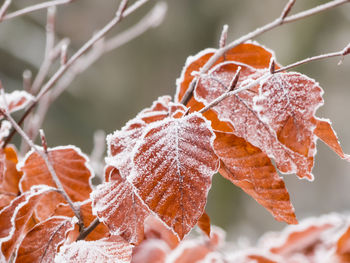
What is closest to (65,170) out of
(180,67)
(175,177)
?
(175,177)

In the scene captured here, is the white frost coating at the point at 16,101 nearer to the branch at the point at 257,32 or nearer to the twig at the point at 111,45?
the branch at the point at 257,32

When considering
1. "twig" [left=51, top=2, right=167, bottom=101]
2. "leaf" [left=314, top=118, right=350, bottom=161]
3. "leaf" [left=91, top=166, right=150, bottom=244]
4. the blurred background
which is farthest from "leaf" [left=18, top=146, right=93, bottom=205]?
the blurred background

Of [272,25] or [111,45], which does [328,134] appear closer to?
[272,25]

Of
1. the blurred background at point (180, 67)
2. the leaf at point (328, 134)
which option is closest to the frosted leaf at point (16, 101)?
the leaf at point (328, 134)

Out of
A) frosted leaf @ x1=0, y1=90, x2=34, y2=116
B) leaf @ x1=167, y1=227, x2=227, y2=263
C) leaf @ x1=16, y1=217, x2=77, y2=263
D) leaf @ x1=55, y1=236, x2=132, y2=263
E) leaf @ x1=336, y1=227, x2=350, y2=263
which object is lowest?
leaf @ x1=336, y1=227, x2=350, y2=263

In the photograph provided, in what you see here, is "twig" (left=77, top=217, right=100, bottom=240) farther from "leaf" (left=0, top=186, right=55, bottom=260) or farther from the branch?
the branch

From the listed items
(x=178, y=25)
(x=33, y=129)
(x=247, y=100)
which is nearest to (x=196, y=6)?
(x=178, y=25)
